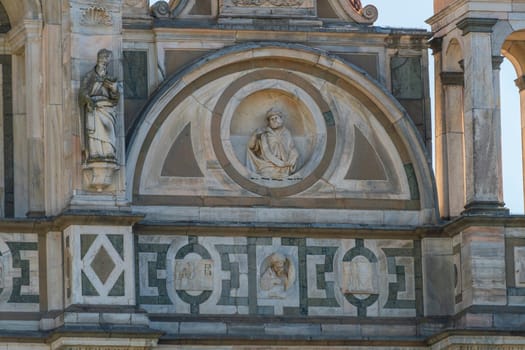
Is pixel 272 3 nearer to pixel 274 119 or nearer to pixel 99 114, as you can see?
pixel 274 119

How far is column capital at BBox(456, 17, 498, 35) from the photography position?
1261 inches

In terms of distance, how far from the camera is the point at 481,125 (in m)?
31.9

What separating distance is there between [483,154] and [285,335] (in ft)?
9.03

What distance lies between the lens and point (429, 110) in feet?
107

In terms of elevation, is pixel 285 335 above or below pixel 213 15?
below

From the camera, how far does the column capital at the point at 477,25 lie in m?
32.0

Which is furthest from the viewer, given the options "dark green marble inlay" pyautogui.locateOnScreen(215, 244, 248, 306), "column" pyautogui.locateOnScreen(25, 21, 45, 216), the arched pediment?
the arched pediment

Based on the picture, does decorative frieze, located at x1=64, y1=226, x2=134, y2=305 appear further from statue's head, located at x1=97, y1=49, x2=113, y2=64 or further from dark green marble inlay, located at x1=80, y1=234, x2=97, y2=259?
statue's head, located at x1=97, y1=49, x2=113, y2=64

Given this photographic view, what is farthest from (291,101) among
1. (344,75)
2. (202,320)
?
(202,320)

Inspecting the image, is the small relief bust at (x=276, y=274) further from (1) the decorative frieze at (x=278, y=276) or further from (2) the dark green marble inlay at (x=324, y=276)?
(2) the dark green marble inlay at (x=324, y=276)

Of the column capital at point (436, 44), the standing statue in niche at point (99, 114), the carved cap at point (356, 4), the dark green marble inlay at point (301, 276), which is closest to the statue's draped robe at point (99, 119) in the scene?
the standing statue in niche at point (99, 114)

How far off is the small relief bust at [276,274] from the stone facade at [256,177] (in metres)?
0.01

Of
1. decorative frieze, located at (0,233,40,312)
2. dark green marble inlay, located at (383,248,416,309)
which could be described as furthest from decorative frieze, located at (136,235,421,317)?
decorative frieze, located at (0,233,40,312)

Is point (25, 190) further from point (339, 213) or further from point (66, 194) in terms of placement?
point (339, 213)
